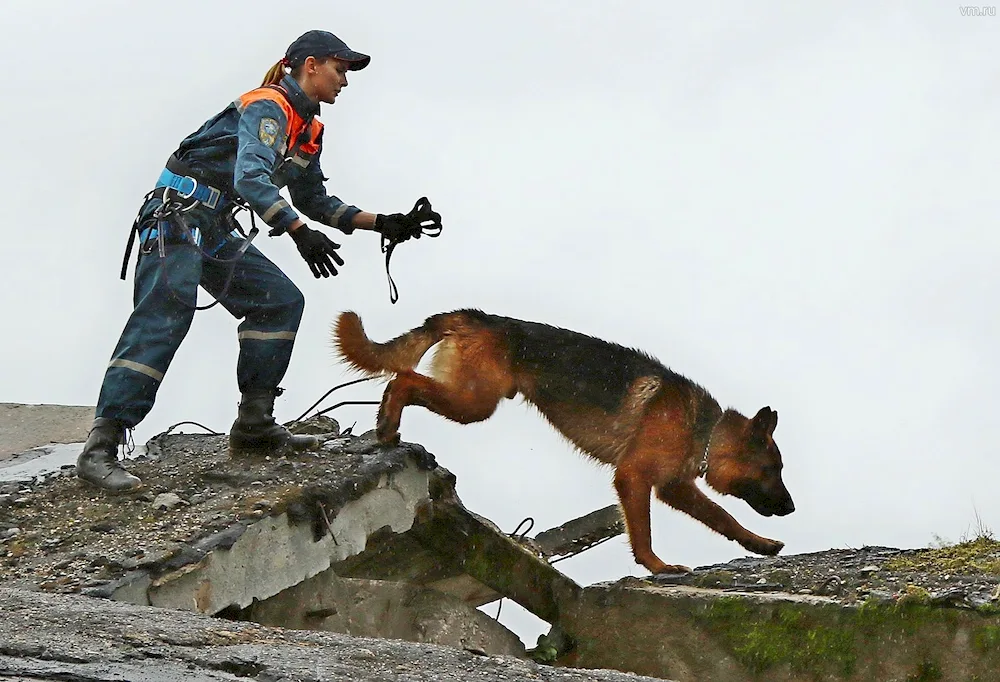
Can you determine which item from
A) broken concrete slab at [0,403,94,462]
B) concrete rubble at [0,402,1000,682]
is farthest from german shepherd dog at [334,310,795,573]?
broken concrete slab at [0,403,94,462]

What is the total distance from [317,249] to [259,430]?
47.7 inches

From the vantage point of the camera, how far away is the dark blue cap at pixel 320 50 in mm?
6328

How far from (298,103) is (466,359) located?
167cm

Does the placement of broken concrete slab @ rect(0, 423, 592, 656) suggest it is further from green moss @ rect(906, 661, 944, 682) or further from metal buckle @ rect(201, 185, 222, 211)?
green moss @ rect(906, 661, 944, 682)

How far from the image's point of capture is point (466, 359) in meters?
6.91

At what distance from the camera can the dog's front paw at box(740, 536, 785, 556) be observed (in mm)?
7555

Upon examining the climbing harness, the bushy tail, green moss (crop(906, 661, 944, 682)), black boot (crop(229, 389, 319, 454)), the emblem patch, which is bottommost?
green moss (crop(906, 661, 944, 682))

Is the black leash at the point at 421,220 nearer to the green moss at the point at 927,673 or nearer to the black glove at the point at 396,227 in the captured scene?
the black glove at the point at 396,227

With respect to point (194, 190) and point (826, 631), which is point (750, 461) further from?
point (194, 190)

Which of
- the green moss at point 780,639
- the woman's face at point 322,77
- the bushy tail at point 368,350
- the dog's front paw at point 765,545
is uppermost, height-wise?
the woman's face at point 322,77

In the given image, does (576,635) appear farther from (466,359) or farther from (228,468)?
(228,468)

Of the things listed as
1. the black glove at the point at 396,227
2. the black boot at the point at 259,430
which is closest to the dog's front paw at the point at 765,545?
the black boot at the point at 259,430

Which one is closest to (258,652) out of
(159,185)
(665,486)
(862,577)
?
(159,185)

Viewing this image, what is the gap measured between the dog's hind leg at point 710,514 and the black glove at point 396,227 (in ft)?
7.75
